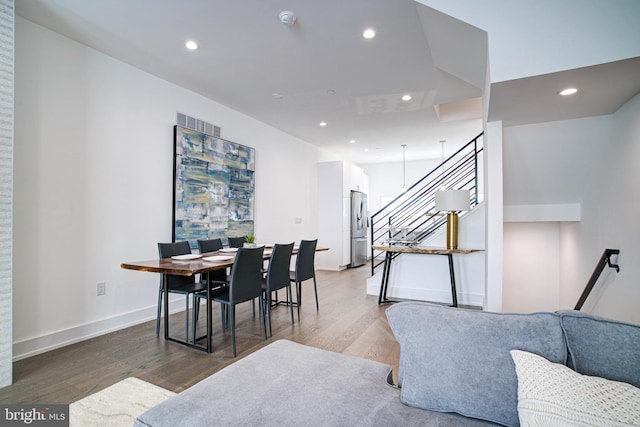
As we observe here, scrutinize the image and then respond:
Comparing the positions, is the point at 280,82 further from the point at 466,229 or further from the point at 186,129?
the point at 466,229

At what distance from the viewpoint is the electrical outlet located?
3.07 meters

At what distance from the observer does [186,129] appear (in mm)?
3893

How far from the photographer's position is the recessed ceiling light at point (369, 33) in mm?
2709

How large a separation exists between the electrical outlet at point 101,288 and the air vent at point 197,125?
204cm

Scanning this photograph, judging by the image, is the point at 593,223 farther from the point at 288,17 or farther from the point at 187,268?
the point at 187,268

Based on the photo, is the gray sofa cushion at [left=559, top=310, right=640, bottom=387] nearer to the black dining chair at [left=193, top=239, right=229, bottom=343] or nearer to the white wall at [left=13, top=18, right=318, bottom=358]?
the black dining chair at [left=193, top=239, right=229, bottom=343]

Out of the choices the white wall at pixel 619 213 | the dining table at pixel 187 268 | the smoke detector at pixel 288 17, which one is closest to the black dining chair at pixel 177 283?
the dining table at pixel 187 268

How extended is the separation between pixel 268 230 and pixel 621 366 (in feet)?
16.3

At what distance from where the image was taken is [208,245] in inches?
148

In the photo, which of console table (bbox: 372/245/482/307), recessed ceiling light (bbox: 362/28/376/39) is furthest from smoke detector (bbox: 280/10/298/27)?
console table (bbox: 372/245/482/307)

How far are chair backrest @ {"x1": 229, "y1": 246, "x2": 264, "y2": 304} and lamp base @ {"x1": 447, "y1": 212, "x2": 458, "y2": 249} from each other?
239cm

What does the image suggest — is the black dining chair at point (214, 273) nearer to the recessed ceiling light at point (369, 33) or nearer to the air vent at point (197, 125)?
the air vent at point (197, 125)

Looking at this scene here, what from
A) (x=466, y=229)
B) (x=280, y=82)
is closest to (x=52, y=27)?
(x=280, y=82)


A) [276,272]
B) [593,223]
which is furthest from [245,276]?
[593,223]
